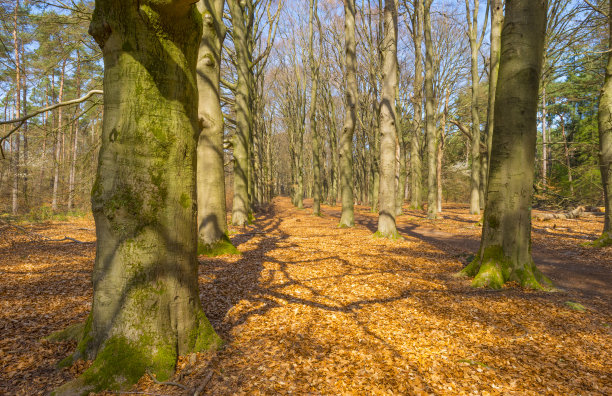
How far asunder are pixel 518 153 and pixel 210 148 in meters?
5.98

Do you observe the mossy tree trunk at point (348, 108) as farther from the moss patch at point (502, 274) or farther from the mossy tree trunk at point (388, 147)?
the moss patch at point (502, 274)

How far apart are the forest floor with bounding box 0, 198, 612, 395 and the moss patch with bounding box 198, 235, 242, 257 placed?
26 centimetres

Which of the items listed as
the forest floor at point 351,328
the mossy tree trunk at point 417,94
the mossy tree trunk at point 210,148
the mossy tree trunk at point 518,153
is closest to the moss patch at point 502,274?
the mossy tree trunk at point 518,153

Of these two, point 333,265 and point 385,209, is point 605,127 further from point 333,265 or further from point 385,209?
point 333,265

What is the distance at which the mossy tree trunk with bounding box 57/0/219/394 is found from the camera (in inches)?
98.3

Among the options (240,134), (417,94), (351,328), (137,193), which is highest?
(417,94)

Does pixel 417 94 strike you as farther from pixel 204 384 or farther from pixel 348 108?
pixel 204 384

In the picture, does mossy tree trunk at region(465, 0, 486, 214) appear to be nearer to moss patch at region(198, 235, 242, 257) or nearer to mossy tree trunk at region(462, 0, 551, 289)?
mossy tree trunk at region(462, 0, 551, 289)

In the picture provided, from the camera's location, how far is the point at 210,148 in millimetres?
6586

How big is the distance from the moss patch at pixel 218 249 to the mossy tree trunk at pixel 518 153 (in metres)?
5.10

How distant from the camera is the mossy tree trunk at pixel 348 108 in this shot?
11969 mm

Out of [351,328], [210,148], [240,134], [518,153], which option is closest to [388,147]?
[518,153]

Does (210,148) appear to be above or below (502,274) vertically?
above

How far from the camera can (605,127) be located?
8211mm
